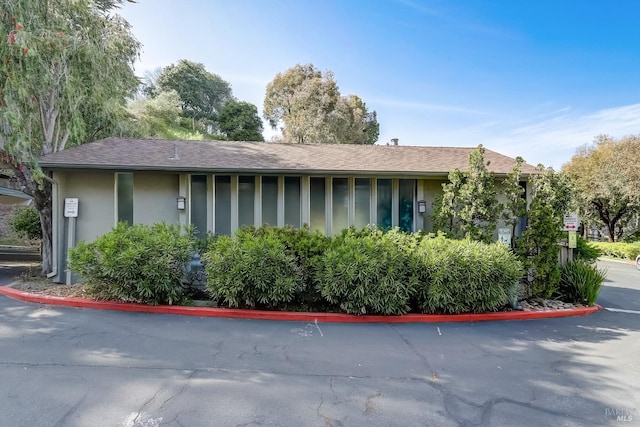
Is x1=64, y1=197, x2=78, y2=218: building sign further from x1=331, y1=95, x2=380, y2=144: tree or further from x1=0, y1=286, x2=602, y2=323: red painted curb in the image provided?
x1=331, y1=95, x2=380, y2=144: tree

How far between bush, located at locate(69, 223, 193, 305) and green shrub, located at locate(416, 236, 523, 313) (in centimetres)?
444

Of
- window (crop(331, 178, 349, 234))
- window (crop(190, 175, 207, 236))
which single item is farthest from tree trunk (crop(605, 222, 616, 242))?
window (crop(190, 175, 207, 236))

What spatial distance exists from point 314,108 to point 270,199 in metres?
17.7

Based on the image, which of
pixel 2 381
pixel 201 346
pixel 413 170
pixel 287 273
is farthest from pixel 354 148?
pixel 2 381

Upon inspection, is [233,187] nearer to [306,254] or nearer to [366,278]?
[306,254]

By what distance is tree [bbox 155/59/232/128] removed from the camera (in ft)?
117

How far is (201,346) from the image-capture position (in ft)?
13.4

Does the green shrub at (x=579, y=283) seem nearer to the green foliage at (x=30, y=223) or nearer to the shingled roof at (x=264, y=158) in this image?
the shingled roof at (x=264, y=158)

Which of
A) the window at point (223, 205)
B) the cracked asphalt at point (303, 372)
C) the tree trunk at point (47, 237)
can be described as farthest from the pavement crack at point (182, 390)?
the tree trunk at point (47, 237)

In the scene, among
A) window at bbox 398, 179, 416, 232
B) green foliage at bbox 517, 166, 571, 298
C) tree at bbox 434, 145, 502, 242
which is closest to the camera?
green foliage at bbox 517, 166, 571, 298

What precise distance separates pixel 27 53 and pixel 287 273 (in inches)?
281

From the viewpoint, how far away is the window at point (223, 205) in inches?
301

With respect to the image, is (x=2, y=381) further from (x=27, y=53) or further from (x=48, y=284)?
(x=27, y=53)

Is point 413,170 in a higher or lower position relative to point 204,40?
lower
